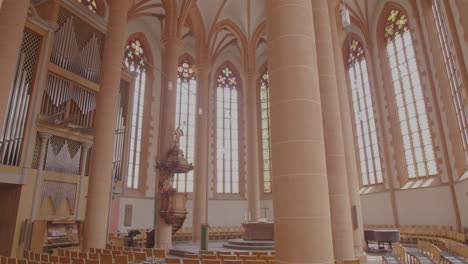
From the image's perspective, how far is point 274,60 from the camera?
18.3 ft

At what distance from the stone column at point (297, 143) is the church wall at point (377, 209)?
14815 millimetres

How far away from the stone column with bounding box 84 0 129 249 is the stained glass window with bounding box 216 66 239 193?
39.5ft

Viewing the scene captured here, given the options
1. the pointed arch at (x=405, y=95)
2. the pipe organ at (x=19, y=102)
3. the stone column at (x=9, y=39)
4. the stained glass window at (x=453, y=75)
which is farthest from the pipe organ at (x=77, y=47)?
the pointed arch at (x=405, y=95)

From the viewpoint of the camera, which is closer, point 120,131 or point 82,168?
point 82,168

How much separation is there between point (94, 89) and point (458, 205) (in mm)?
16890

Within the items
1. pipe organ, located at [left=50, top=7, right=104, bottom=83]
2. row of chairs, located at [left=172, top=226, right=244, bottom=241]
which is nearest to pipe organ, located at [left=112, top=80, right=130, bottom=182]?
pipe organ, located at [left=50, top=7, right=104, bottom=83]

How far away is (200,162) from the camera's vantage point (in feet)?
55.6

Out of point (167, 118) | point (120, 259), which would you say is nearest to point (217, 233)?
point (167, 118)

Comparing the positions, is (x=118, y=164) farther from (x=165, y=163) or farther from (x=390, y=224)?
(x=390, y=224)

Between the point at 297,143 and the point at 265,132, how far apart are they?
19.0 m

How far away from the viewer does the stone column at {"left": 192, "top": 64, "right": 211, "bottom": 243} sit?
637 inches

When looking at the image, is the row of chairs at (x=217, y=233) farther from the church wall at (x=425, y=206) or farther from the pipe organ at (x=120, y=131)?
the church wall at (x=425, y=206)

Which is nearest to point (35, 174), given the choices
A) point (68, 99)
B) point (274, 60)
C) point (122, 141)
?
point (68, 99)

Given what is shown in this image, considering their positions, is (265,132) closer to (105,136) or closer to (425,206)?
(425,206)
